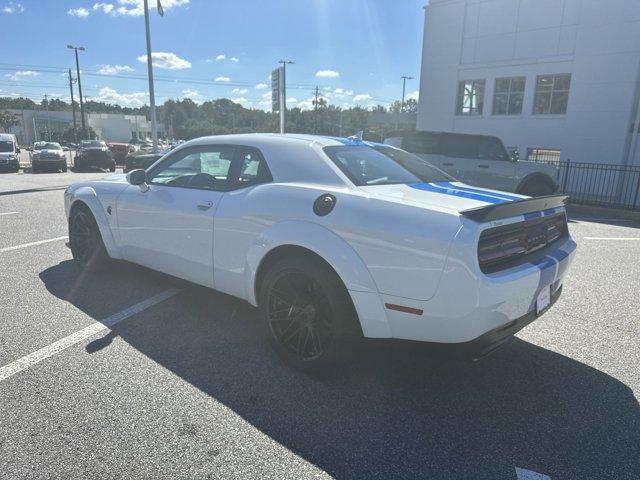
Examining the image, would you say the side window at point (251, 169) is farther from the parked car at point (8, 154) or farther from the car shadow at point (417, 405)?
the parked car at point (8, 154)

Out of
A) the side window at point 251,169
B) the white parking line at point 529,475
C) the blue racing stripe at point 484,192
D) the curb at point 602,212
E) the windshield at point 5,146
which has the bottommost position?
the curb at point 602,212

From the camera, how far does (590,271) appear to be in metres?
5.76

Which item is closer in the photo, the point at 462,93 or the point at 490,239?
the point at 490,239

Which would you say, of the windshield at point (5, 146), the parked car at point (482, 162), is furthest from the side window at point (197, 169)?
the windshield at point (5, 146)

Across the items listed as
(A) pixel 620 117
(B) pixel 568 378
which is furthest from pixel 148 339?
(A) pixel 620 117

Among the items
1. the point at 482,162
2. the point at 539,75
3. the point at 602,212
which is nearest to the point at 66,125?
the point at 539,75

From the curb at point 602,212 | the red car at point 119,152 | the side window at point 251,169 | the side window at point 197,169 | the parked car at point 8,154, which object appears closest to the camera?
the side window at point 251,169

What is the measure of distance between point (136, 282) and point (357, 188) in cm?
301

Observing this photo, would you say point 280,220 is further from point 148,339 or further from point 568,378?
point 568,378

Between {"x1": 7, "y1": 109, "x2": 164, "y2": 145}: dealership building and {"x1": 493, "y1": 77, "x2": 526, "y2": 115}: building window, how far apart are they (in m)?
76.2

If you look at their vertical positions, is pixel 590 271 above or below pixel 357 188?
below

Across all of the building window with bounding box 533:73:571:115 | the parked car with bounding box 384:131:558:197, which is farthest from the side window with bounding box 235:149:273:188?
the building window with bounding box 533:73:571:115

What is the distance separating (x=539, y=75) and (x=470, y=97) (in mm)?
3092

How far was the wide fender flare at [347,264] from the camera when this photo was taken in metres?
2.66
